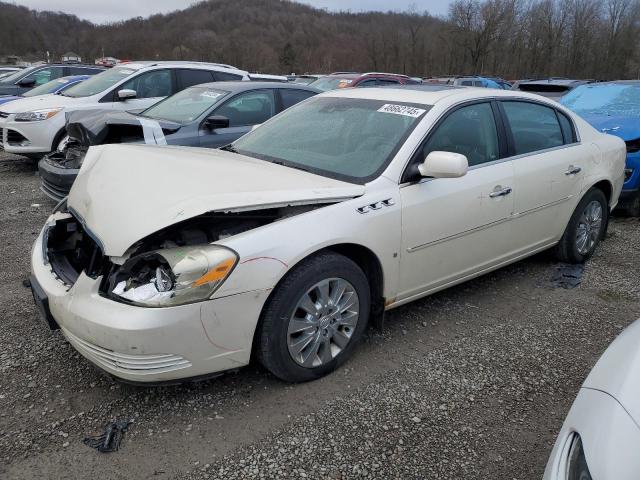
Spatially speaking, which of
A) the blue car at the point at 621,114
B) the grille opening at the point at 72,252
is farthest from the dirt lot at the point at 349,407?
the blue car at the point at 621,114

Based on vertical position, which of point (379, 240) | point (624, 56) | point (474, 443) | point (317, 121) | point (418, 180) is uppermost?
point (624, 56)

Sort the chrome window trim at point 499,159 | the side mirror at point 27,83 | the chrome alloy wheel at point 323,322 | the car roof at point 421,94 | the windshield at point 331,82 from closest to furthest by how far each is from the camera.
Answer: the chrome alloy wheel at point 323,322 → the chrome window trim at point 499,159 → the car roof at point 421,94 → the windshield at point 331,82 → the side mirror at point 27,83

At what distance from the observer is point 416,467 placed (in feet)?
7.63

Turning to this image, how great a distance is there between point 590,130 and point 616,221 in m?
2.14

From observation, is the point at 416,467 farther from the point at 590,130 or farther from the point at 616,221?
the point at 616,221

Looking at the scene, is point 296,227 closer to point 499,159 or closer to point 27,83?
point 499,159

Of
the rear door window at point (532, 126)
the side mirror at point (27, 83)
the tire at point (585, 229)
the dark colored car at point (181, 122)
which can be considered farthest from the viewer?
the side mirror at point (27, 83)

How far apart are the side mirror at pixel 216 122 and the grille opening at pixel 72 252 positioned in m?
2.94

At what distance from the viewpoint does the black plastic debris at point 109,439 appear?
7.79 feet

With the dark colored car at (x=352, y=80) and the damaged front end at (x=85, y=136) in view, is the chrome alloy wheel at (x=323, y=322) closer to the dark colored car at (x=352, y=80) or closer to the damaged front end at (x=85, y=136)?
the damaged front end at (x=85, y=136)

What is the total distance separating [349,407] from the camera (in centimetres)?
271

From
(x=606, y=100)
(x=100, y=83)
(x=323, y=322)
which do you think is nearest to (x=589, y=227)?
(x=323, y=322)

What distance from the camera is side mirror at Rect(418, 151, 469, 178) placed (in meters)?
2.95

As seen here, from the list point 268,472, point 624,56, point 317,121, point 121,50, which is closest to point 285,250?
point 268,472
